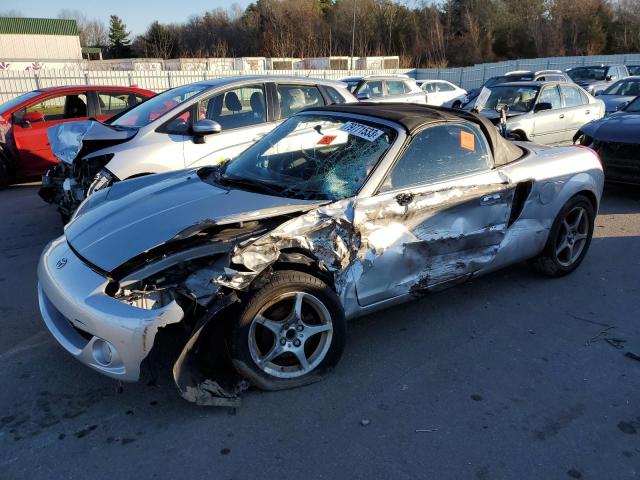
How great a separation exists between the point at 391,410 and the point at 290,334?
720 millimetres

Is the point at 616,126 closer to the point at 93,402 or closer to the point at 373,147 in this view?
the point at 373,147

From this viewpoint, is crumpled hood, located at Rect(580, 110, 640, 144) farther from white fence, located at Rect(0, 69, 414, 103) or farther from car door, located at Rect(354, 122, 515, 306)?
white fence, located at Rect(0, 69, 414, 103)

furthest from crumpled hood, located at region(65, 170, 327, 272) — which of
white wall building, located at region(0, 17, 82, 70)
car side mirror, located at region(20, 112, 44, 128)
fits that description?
white wall building, located at region(0, 17, 82, 70)

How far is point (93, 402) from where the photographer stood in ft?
9.66

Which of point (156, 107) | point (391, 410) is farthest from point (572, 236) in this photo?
point (156, 107)

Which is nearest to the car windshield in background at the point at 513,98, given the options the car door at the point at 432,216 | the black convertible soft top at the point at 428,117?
the black convertible soft top at the point at 428,117

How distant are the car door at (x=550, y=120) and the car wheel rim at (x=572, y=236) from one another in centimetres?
507

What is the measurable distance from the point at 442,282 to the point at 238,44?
217 ft

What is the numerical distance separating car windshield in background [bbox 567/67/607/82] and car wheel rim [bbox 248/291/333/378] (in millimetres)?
18889

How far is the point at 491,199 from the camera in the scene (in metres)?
3.97

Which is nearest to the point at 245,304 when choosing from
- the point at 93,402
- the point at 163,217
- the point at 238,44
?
the point at 163,217

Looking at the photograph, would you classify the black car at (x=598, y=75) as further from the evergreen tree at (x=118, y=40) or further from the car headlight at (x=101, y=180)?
the evergreen tree at (x=118, y=40)

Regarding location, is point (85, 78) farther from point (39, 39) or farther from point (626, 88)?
point (39, 39)

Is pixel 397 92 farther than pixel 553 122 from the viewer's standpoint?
Yes
